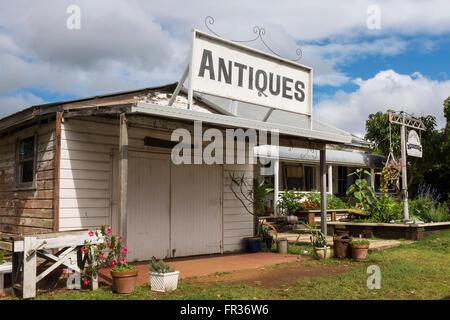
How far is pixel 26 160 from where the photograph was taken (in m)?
8.55

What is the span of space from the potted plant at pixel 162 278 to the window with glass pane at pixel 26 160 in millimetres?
3666

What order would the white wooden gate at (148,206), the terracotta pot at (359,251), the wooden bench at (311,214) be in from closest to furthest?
1. the white wooden gate at (148,206)
2. the terracotta pot at (359,251)
3. the wooden bench at (311,214)

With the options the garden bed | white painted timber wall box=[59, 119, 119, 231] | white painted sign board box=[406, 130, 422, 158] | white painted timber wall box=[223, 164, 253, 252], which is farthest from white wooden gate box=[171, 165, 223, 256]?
white painted sign board box=[406, 130, 422, 158]

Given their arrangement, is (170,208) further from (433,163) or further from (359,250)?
(433,163)

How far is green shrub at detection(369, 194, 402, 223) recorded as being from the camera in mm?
12734

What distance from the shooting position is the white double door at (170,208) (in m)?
8.65

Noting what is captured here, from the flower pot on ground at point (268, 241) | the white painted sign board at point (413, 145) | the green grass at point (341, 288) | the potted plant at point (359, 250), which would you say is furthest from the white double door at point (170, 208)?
the white painted sign board at point (413, 145)

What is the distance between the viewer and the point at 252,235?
1082cm

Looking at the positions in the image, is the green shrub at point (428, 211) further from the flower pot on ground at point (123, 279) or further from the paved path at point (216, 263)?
the flower pot on ground at point (123, 279)

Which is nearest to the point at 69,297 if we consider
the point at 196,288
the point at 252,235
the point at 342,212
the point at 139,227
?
the point at 196,288

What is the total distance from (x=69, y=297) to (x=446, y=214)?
11.9 meters

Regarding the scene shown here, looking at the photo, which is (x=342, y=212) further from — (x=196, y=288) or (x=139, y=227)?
(x=196, y=288)

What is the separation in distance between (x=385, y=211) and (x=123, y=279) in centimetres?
918
